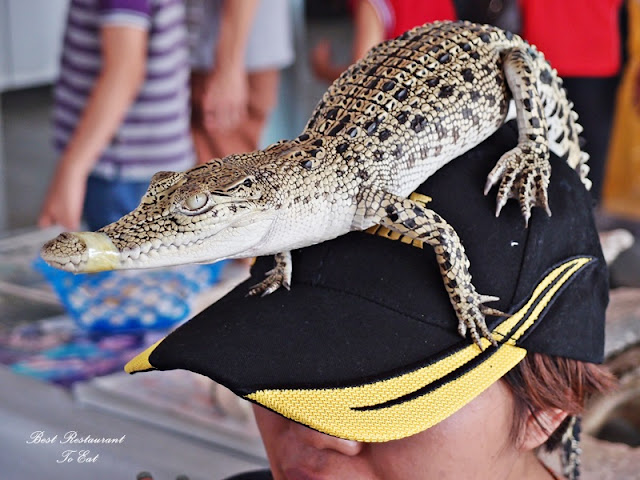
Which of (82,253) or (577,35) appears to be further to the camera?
(577,35)

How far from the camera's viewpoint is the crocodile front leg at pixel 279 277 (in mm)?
796

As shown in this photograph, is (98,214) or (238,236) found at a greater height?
(238,236)

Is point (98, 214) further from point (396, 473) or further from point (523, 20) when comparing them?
point (396, 473)

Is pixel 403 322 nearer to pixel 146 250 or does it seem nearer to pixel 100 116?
pixel 146 250

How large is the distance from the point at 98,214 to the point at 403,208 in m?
1.56

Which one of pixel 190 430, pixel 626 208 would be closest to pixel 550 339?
pixel 190 430

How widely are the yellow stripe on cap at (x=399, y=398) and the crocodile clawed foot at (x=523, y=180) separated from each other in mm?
97

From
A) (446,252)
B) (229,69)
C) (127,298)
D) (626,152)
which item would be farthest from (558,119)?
(626,152)

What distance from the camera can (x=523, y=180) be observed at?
0.76 m

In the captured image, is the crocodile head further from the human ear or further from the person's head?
the human ear

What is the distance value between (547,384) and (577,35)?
179cm

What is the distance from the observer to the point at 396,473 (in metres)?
0.76

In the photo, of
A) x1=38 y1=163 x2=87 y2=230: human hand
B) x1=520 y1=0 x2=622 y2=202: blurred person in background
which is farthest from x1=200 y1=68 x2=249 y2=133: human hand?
x1=520 y1=0 x2=622 y2=202: blurred person in background

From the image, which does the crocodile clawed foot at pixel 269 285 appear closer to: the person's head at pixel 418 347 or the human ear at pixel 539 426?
the person's head at pixel 418 347
